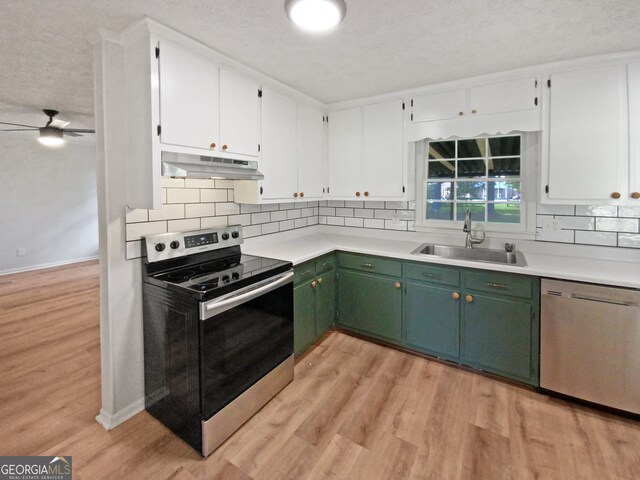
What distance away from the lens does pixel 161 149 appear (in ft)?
5.88

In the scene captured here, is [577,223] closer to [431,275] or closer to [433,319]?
[431,275]

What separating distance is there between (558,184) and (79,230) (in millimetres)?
7850

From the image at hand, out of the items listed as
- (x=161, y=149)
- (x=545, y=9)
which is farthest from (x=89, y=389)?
(x=545, y=9)

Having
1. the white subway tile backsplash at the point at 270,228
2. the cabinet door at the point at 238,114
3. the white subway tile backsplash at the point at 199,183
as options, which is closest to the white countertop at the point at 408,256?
the white subway tile backsplash at the point at 270,228

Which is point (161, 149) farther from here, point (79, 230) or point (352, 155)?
point (79, 230)

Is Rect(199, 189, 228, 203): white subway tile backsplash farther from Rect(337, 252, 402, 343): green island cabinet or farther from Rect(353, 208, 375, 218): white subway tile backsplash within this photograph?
Rect(353, 208, 375, 218): white subway tile backsplash

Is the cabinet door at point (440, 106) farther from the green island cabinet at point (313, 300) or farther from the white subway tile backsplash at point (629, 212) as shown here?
the green island cabinet at point (313, 300)

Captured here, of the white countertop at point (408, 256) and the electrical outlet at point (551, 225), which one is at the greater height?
the electrical outlet at point (551, 225)

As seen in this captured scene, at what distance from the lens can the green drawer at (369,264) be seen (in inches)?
109

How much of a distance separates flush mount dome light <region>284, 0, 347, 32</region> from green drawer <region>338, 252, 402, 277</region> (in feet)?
5.96

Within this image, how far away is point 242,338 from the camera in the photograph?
76.4 inches

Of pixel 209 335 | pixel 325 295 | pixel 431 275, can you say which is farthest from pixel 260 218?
pixel 431 275

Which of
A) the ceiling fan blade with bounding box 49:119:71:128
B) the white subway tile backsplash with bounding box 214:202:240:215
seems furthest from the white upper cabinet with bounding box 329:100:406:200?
the ceiling fan blade with bounding box 49:119:71:128

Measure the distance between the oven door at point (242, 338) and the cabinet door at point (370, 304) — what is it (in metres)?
0.82
